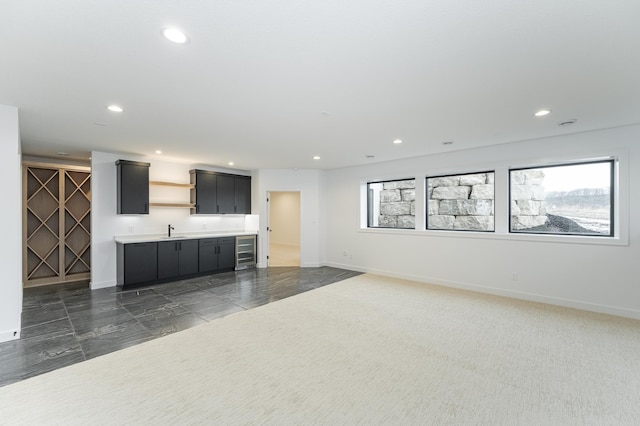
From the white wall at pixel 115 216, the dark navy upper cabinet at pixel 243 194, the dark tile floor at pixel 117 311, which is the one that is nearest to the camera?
the dark tile floor at pixel 117 311

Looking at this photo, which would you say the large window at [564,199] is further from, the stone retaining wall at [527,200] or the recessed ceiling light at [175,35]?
the recessed ceiling light at [175,35]

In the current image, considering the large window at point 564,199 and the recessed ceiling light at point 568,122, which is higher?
the recessed ceiling light at point 568,122

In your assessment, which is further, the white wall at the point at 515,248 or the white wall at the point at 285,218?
the white wall at the point at 285,218

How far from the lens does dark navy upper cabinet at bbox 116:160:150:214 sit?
5.29 meters

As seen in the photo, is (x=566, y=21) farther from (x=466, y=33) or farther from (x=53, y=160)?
(x=53, y=160)

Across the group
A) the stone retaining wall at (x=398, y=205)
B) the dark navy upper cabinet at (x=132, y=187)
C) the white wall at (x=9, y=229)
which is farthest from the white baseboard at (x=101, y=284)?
the stone retaining wall at (x=398, y=205)

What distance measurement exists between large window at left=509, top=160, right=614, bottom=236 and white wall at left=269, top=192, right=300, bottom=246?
292 inches

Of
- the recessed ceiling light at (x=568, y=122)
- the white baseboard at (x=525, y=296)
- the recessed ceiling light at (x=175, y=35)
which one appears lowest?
the white baseboard at (x=525, y=296)

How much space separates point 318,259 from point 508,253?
4.04 metres

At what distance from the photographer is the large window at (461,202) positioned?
5.02 m

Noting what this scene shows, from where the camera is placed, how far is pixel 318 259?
23.4 feet

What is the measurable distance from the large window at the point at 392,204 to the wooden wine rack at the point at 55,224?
20.0 feet

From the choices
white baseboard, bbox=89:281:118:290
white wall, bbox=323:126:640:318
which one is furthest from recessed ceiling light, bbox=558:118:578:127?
white baseboard, bbox=89:281:118:290

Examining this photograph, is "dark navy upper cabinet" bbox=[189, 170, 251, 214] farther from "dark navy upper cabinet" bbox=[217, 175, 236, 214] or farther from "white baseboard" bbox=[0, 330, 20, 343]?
"white baseboard" bbox=[0, 330, 20, 343]
